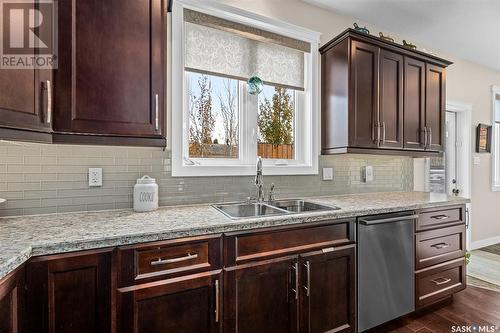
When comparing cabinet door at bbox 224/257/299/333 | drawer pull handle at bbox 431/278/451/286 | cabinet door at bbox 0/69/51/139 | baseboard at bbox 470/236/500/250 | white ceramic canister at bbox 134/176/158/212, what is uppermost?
cabinet door at bbox 0/69/51/139

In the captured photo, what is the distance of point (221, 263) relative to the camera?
1390 mm

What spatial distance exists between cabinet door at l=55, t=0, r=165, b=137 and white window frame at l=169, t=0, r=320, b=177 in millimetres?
373

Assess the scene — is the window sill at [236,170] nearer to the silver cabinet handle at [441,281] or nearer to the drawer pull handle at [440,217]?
the drawer pull handle at [440,217]

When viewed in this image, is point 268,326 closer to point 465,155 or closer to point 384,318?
point 384,318

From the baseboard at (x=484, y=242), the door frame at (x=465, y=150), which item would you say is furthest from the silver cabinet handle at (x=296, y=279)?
the baseboard at (x=484, y=242)

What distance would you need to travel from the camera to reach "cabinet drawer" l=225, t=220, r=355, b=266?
4.69ft

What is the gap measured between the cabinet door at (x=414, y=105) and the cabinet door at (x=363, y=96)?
0.40 m

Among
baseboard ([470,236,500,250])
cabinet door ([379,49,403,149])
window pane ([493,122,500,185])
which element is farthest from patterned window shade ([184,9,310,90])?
window pane ([493,122,500,185])

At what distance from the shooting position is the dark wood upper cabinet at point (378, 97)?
7.38ft

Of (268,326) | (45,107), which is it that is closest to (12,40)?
(45,107)

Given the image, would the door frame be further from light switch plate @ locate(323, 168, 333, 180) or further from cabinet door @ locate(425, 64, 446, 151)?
light switch plate @ locate(323, 168, 333, 180)

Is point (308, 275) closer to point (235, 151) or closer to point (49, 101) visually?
point (235, 151)

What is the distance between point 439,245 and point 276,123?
1.73 m

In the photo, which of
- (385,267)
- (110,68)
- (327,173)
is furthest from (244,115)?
(385,267)
